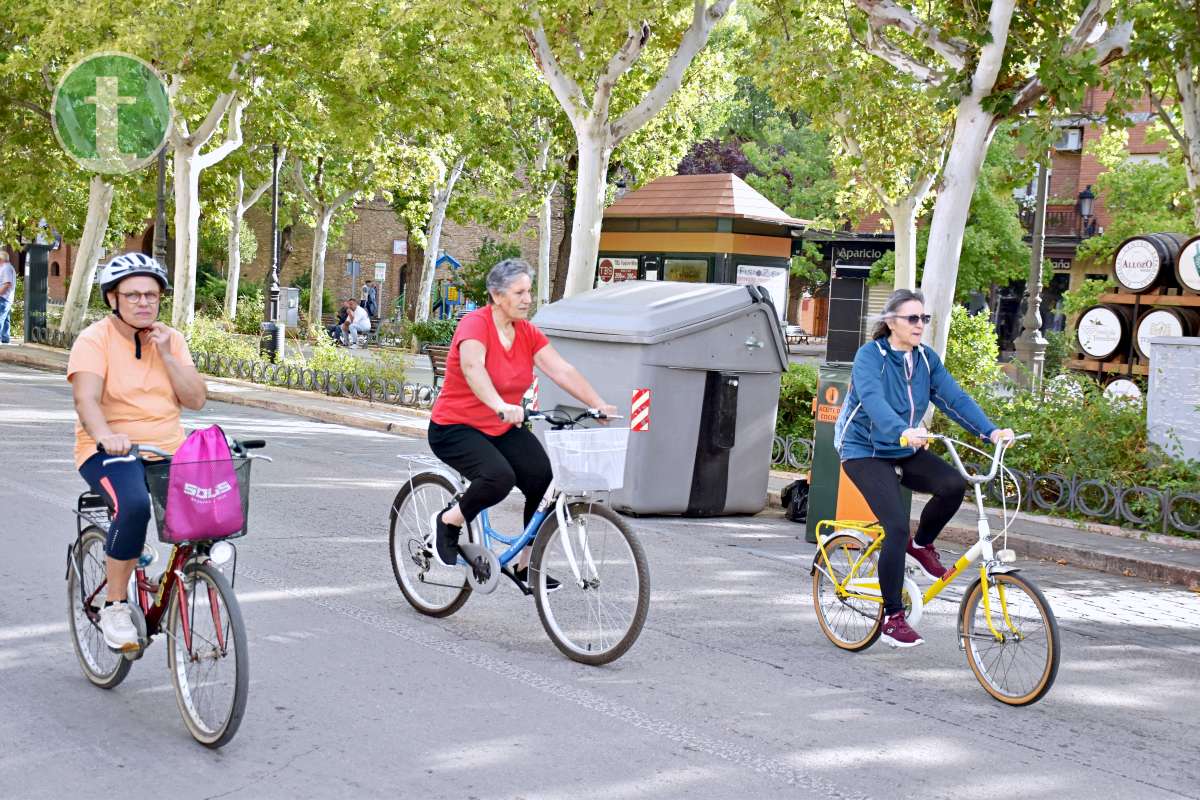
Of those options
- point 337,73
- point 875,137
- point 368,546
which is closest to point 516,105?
point 337,73

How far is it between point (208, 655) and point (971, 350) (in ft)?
51.8

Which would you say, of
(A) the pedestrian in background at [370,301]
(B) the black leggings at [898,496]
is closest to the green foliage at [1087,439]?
(B) the black leggings at [898,496]

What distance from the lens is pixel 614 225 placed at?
34.5 metres

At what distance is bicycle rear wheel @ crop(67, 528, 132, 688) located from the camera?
5.20 metres

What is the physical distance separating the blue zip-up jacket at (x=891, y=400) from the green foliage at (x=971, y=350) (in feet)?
34.8

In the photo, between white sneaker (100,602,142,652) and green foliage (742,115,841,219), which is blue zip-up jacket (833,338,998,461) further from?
green foliage (742,115,841,219)

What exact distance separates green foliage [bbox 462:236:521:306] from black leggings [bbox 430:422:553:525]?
34045mm

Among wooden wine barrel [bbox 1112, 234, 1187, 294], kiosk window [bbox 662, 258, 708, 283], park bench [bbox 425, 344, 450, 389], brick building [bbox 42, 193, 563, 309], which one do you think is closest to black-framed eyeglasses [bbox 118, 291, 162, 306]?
park bench [bbox 425, 344, 450, 389]

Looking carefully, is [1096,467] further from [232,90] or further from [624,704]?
[232,90]

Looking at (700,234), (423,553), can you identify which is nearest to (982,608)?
(423,553)

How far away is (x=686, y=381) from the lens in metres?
10.6

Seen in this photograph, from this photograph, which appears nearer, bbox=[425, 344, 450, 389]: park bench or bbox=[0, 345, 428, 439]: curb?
bbox=[0, 345, 428, 439]: curb

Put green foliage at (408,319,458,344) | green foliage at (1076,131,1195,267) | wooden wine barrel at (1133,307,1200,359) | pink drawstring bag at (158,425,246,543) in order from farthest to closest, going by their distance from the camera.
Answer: green foliage at (408,319,458,344)
green foliage at (1076,131,1195,267)
wooden wine barrel at (1133,307,1200,359)
pink drawstring bag at (158,425,246,543)

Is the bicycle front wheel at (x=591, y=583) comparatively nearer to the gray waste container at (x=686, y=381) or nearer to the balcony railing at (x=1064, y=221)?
the gray waste container at (x=686, y=381)
